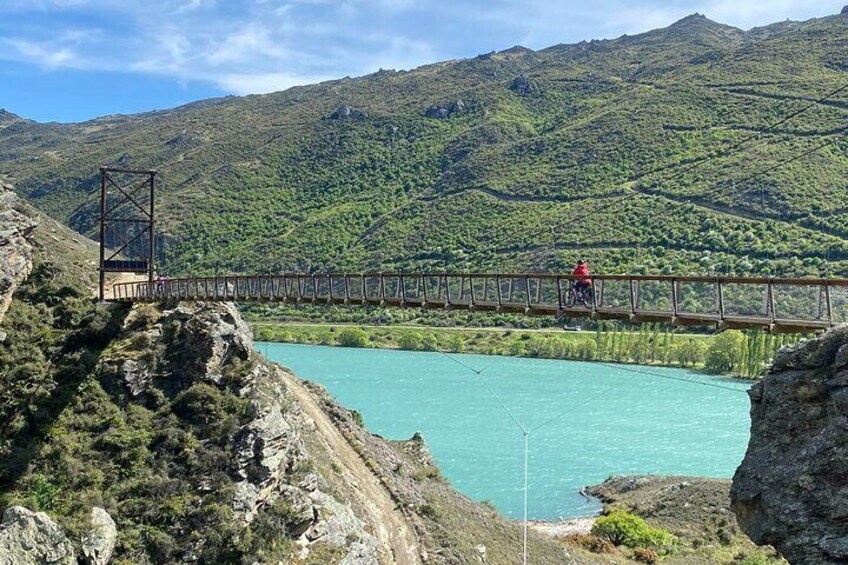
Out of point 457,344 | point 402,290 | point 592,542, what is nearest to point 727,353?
point 457,344

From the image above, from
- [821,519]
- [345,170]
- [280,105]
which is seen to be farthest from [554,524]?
[280,105]

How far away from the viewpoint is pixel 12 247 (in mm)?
21609

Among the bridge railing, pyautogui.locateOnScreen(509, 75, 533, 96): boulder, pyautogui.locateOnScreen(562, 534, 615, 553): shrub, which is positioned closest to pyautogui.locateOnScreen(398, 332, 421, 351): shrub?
pyautogui.locateOnScreen(562, 534, 615, 553): shrub

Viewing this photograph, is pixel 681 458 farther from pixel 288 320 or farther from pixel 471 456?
pixel 288 320

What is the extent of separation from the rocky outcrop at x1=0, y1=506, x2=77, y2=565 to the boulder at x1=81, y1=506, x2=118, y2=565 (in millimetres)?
436

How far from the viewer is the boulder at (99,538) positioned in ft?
51.6

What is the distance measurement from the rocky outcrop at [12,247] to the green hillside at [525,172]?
53.3m

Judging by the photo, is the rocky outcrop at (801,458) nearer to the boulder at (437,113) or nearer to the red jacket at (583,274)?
the red jacket at (583,274)

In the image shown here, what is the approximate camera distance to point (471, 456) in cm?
4022

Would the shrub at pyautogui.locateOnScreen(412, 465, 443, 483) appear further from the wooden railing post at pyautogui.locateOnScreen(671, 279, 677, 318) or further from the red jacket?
the wooden railing post at pyautogui.locateOnScreen(671, 279, 677, 318)

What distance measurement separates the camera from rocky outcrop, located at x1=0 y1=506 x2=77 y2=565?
14.3 metres

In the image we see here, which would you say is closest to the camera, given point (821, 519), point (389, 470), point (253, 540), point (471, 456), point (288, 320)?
point (821, 519)

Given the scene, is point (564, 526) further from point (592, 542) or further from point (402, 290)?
point (402, 290)

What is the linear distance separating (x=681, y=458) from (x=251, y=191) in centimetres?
9242
